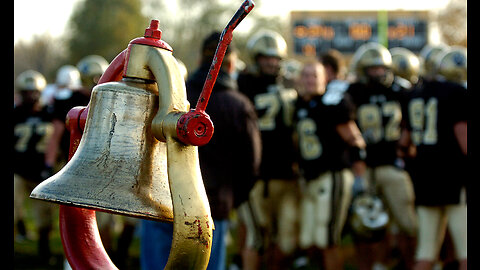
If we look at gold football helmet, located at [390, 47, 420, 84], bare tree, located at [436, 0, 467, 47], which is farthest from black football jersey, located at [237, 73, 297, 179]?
Answer: bare tree, located at [436, 0, 467, 47]

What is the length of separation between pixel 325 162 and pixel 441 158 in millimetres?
989

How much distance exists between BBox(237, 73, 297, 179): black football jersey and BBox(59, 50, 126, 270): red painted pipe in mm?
4962

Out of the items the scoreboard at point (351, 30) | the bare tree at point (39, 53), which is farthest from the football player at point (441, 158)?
the bare tree at point (39, 53)

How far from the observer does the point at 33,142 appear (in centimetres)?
916

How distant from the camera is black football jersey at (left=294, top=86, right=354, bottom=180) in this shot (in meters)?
6.54

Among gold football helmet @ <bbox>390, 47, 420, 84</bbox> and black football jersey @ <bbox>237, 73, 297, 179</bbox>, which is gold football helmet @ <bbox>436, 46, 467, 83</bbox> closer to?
black football jersey @ <bbox>237, 73, 297, 179</bbox>

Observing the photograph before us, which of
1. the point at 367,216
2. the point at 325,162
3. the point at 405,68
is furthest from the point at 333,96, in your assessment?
the point at 405,68

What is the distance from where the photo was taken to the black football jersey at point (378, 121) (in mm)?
Answer: 7758

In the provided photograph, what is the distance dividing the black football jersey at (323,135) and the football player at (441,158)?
615mm

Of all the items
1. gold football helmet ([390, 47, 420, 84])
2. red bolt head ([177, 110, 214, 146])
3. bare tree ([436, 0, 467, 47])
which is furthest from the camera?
bare tree ([436, 0, 467, 47])

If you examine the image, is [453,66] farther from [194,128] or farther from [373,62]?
[194,128]

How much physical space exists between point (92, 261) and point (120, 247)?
21.8 ft

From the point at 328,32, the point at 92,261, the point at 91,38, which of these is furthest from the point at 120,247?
the point at 91,38

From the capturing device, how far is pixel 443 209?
244 inches
